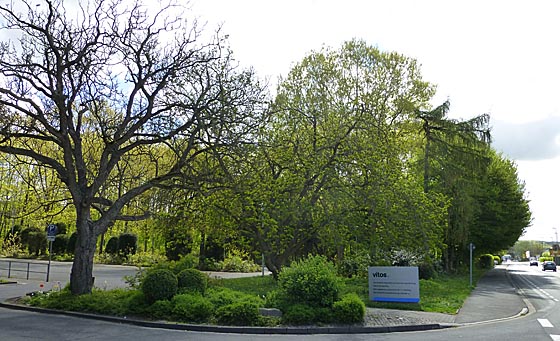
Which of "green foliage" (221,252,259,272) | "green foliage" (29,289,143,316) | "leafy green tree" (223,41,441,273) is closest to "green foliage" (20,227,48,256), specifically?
"green foliage" (221,252,259,272)

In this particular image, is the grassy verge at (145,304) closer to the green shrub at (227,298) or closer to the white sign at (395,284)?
the green shrub at (227,298)

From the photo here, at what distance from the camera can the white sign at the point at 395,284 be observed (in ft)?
56.3

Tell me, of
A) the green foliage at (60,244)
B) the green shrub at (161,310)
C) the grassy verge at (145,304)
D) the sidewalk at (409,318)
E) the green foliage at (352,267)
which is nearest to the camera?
the sidewalk at (409,318)

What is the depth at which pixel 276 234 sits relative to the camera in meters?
21.0

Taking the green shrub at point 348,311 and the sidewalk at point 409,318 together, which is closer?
the sidewalk at point 409,318

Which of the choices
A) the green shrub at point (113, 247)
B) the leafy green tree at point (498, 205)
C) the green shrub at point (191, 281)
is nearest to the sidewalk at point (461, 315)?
the green shrub at point (191, 281)

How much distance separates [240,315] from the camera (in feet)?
42.9

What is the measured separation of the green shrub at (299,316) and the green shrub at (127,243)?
35.1 meters

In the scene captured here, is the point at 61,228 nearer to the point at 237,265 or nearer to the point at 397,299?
the point at 237,265

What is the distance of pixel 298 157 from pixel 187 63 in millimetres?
6214

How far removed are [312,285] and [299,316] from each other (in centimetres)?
101

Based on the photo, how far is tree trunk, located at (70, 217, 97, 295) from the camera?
16047 millimetres

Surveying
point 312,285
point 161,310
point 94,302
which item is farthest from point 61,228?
point 312,285

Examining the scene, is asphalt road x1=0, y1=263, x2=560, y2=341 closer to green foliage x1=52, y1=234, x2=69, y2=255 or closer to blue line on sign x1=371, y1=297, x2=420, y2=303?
blue line on sign x1=371, y1=297, x2=420, y2=303
